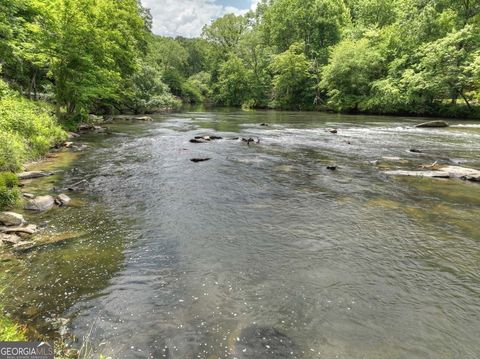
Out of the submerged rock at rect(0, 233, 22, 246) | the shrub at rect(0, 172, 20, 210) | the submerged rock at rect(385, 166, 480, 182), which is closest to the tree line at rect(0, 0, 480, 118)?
the shrub at rect(0, 172, 20, 210)

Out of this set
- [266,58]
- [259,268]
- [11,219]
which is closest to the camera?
[259,268]

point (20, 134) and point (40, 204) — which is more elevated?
point (20, 134)

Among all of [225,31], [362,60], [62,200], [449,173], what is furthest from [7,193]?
[225,31]

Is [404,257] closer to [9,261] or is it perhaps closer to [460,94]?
[9,261]

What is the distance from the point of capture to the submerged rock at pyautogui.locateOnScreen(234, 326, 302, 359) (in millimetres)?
4755

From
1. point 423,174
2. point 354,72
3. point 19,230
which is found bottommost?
point 19,230

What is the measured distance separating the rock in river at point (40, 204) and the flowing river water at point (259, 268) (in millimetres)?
496

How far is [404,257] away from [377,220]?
2262 mm

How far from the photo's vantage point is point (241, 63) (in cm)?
7444

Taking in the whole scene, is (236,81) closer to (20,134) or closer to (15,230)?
(20,134)

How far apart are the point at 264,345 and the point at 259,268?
222cm

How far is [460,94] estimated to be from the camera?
41.8m

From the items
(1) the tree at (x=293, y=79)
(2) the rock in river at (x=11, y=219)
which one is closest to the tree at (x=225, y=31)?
(1) the tree at (x=293, y=79)

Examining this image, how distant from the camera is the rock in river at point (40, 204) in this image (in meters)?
10.0
